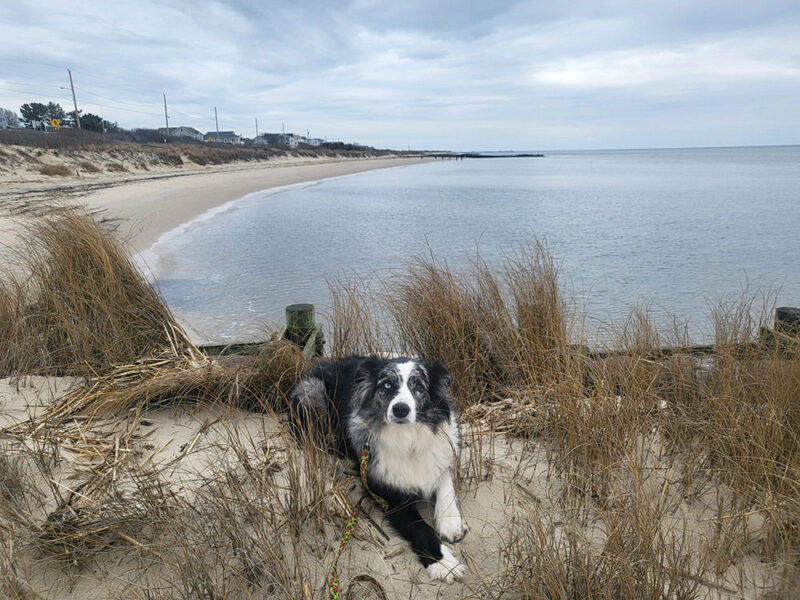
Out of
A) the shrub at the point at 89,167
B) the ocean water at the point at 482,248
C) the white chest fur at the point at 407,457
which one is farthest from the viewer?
the shrub at the point at 89,167

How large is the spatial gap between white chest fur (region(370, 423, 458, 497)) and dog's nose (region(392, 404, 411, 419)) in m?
0.14

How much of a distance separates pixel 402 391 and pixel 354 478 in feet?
2.31

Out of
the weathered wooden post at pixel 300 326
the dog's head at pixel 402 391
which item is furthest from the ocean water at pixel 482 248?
the dog's head at pixel 402 391

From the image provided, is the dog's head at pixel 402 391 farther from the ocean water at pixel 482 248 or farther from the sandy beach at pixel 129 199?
the sandy beach at pixel 129 199

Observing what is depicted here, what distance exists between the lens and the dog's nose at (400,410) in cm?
233

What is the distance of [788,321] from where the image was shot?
382 cm

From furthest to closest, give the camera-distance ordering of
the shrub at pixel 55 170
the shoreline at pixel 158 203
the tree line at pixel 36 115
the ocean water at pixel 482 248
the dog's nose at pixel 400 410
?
the tree line at pixel 36 115, the shrub at pixel 55 170, the shoreline at pixel 158 203, the ocean water at pixel 482 248, the dog's nose at pixel 400 410

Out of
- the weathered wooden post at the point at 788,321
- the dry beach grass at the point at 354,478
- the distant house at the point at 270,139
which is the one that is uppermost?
the distant house at the point at 270,139

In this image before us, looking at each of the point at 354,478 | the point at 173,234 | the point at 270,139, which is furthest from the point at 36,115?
the point at 354,478

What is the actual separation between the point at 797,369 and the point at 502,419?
1.66 metres

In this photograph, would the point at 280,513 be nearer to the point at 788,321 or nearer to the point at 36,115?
the point at 788,321

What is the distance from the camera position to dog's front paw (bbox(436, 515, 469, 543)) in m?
2.42

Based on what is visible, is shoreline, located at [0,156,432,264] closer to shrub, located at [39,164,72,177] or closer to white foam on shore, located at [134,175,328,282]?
white foam on shore, located at [134,175,328,282]

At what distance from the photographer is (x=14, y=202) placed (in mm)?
13391
